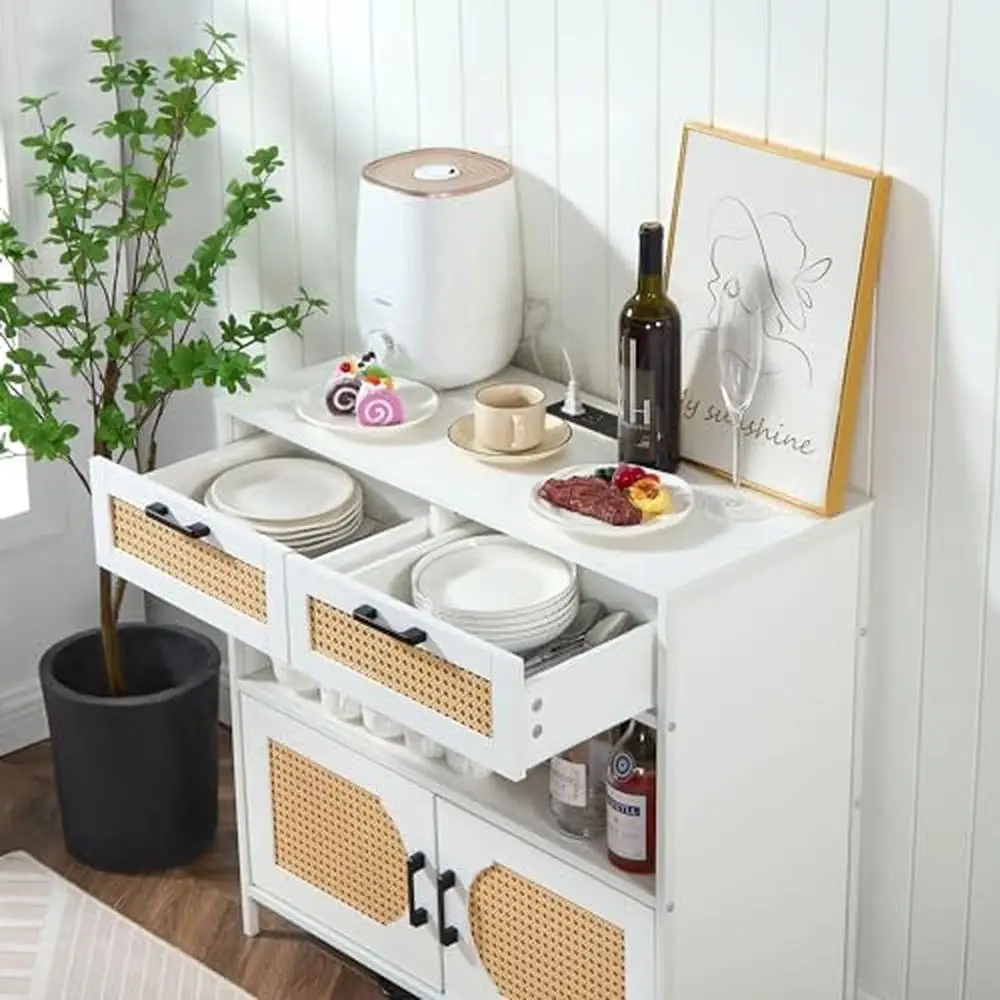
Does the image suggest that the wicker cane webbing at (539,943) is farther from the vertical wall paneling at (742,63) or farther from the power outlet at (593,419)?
the vertical wall paneling at (742,63)

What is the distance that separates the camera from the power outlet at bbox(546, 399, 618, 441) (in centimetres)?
283

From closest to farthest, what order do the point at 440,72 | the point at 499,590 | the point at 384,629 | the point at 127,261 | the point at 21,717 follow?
the point at 384,629 < the point at 499,590 < the point at 440,72 < the point at 127,261 < the point at 21,717

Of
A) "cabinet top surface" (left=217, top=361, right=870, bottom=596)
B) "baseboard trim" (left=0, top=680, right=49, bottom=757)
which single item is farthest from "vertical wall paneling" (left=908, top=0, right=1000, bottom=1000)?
"baseboard trim" (left=0, top=680, right=49, bottom=757)

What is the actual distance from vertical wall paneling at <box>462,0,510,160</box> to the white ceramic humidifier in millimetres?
31

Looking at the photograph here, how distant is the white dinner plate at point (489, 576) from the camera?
2.60 meters

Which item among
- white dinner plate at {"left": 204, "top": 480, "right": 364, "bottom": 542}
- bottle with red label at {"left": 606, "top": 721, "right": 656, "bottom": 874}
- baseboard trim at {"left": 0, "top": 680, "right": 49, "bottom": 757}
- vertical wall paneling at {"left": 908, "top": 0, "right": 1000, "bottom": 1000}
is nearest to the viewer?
vertical wall paneling at {"left": 908, "top": 0, "right": 1000, "bottom": 1000}

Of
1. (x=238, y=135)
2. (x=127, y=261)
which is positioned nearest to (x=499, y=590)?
(x=238, y=135)

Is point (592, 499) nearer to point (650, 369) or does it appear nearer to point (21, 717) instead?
point (650, 369)

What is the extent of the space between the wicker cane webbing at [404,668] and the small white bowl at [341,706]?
278 millimetres

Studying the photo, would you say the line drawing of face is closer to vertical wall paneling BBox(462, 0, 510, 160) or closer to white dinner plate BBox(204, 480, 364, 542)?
vertical wall paneling BBox(462, 0, 510, 160)

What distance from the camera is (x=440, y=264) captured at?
2.85m

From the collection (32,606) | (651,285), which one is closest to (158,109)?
(32,606)

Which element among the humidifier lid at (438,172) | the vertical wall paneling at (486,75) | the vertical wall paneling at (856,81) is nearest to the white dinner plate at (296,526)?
the humidifier lid at (438,172)

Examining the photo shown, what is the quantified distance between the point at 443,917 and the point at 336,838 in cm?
22
